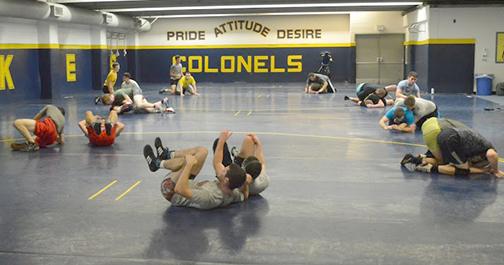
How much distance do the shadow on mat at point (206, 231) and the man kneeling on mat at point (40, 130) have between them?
5361 millimetres

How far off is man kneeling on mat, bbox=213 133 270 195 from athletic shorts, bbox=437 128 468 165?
110 inches

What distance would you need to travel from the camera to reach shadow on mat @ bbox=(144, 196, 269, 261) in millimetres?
5855

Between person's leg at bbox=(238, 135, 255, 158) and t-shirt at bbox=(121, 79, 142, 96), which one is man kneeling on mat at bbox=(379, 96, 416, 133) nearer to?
person's leg at bbox=(238, 135, 255, 158)

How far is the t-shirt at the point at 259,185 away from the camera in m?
7.86

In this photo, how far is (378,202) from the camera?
7707 mm

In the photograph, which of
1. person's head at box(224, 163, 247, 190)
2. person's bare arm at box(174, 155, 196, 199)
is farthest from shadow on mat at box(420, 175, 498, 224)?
person's bare arm at box(174, 155, 196, 199)

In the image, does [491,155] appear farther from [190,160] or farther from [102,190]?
[102,190]

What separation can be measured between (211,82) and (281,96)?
12.3 meters

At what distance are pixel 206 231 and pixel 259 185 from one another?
1.54m

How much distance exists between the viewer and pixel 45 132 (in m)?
11.7

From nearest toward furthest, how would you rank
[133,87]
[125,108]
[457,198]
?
[457,198], [125,108], [133,87]

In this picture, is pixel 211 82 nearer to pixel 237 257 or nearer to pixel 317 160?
pixel 317 160

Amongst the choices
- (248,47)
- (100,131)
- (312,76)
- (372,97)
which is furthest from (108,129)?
(248,47)

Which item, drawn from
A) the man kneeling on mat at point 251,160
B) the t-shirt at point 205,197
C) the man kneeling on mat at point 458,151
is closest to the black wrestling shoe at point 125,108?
the man kneeling on mat at point 251,160
